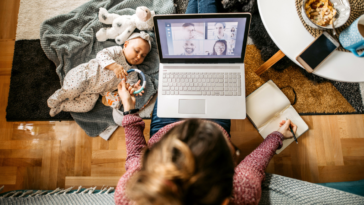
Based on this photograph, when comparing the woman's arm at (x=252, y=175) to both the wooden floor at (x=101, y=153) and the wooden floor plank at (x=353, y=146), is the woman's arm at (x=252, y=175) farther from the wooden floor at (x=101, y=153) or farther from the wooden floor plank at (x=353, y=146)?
the wooden floor plank at (x=353, y=146)

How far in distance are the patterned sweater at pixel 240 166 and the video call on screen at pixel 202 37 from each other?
366 mm

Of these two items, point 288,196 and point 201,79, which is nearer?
point 288,196

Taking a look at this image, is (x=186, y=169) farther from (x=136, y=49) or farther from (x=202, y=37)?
(x=136, y=49)

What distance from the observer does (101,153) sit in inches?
51.0

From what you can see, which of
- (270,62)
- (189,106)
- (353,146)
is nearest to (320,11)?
(270,62)

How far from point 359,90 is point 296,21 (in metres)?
0.80

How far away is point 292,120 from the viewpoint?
1.23 m

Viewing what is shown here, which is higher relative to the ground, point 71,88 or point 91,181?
point 71,88

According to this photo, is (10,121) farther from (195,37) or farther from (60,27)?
(195,37)

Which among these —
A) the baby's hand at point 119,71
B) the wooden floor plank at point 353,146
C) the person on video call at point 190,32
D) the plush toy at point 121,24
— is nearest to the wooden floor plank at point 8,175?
the baby's hand at point 119,71

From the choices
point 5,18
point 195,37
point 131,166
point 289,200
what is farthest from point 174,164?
point 5,18

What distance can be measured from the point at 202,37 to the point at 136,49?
59cm

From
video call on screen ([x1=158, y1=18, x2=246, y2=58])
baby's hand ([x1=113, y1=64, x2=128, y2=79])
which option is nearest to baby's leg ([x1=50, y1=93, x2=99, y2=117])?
baby's hand ([x1=113, y1=64, x2=128, y2=79])

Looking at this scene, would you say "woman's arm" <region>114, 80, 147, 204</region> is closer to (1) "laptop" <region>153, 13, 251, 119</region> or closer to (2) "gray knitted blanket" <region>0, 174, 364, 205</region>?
(1) "laptop" <region>153, 13, 251, 119</region>
